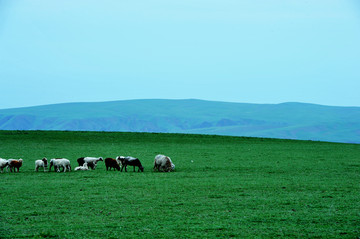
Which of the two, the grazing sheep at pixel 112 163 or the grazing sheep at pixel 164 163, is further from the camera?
the grazing sheep at pixel 112 163

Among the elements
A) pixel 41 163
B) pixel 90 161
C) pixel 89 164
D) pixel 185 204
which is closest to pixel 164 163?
pixel 90 161

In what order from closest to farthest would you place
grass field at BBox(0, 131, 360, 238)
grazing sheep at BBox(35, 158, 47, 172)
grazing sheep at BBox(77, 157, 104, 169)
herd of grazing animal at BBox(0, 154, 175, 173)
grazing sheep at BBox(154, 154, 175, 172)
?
1. grass field at BBox(0, 131, 360, 238)
2. herd of grazing animal at BBox(0, 154, 175, 173)
3. grazing sheep at BBox(35, 158, 47, 172)
4. grazing sheep at BBox(154, 154, 175, 172)
5. grazing sheep at BBox(77, 157, 104, 169)

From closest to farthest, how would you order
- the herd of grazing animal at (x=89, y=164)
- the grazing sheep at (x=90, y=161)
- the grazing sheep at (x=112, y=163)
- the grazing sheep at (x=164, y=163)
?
the herd of grazing animal at (x=89, y=164) → the grazing sheep at (x=164, y=163) → the grazing sheep at (x=112, y=163) → the grazing sheep at (x=90, y=161)

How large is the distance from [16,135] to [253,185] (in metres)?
41.8

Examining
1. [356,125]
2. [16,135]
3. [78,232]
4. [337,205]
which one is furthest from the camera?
[356,125]

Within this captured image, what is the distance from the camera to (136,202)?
14742 mm

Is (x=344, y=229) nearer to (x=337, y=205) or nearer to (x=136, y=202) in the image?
(x=337, y=205)

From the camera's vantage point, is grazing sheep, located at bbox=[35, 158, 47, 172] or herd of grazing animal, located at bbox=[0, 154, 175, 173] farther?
grazing sheep, located at bbox=[35, 158, 47, 172]

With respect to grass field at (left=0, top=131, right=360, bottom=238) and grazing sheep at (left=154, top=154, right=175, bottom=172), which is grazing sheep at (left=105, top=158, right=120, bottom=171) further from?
grazing sheep at (left=154, top=154, right=175, bottom=172)

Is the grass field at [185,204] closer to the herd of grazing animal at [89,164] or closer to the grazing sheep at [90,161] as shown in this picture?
the herd of grazing animal at [89,164]

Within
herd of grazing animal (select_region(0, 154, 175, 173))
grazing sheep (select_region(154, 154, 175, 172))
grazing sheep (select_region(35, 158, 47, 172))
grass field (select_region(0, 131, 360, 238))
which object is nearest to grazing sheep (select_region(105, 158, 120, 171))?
herd of grazing animal (select_region(0, 154, 175, 173))

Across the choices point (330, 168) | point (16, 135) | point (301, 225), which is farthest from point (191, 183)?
point (16, 135)

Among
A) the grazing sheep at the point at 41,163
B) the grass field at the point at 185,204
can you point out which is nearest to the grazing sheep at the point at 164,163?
the grass field at the point at 185,204

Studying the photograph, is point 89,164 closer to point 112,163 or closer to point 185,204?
point 112,163
